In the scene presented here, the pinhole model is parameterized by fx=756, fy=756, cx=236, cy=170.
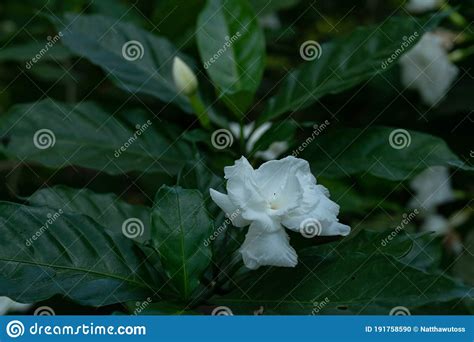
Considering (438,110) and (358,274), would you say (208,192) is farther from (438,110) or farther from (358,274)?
(438,110)

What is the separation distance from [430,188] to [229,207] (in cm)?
77

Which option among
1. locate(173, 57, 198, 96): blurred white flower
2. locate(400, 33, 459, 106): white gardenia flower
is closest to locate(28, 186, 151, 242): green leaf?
locate(173, 57, 198, 96): blurred white flower

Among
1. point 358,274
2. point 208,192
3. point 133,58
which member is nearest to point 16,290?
point 208,192

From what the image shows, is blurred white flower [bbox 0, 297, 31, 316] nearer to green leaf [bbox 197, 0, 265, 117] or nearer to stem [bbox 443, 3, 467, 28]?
green leaf [bbox 197, 0, 265, 117]

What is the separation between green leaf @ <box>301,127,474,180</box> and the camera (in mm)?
1192

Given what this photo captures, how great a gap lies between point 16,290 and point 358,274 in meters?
0.44

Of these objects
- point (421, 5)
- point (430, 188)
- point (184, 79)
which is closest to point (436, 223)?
point (430, 188)

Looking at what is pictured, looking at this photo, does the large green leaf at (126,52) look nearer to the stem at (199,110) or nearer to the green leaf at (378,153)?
the stem at (199,110)

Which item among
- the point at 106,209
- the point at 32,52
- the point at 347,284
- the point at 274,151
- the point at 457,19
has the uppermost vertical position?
the point at 32,52

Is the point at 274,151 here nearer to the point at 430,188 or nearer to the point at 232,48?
the point at 232,48

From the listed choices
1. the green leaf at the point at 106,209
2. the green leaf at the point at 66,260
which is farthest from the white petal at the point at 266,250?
the green leaf at the point at 106,209

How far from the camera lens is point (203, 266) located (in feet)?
3.23

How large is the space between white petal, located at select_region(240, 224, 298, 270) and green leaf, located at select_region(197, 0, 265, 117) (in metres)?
0.36

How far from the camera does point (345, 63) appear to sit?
1292 millimetres
